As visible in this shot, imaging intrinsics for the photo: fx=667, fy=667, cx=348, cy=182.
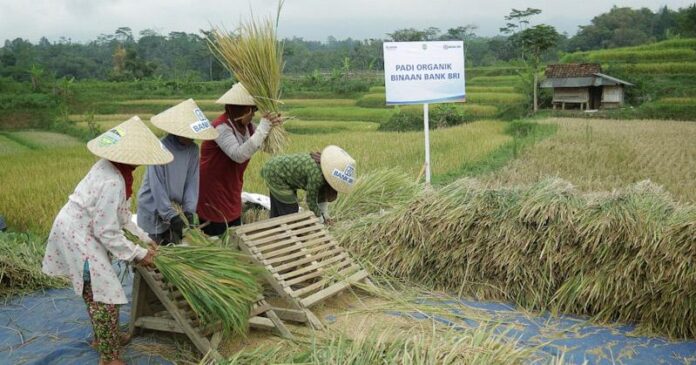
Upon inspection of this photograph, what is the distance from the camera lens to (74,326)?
3.64 meters

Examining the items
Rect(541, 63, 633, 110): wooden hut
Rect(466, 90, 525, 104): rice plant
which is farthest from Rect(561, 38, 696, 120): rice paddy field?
Rect(466, 90, 525, 104): rice plant

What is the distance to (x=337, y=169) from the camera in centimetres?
402

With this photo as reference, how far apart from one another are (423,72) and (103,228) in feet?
14.3

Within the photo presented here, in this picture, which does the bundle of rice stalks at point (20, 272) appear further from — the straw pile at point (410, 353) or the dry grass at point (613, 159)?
the dry grass at point (613, 159)

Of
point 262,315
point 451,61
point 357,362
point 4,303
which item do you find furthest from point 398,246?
point 451,61

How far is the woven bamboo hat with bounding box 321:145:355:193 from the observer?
4020 millimetres

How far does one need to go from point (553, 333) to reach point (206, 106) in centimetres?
1258

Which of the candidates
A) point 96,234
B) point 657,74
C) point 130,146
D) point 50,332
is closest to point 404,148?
point 50,332

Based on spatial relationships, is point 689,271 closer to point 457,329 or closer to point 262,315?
point 457,329

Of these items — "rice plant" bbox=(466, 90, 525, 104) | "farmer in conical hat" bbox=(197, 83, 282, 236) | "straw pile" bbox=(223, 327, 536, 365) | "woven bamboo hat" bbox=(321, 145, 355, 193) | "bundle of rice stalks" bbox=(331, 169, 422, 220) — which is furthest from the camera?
"rice plant" bbox=(466, 90, 525, 104)

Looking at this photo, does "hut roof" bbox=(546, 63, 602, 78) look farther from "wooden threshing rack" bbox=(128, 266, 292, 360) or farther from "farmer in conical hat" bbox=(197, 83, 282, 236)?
"wooden threshing rack" bbox=(128, 266, 292, 360)

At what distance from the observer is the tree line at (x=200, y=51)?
14391 mm

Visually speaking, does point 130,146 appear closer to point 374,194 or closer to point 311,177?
point 311,177

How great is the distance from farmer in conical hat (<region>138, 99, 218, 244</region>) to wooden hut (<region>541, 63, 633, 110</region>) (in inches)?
638
